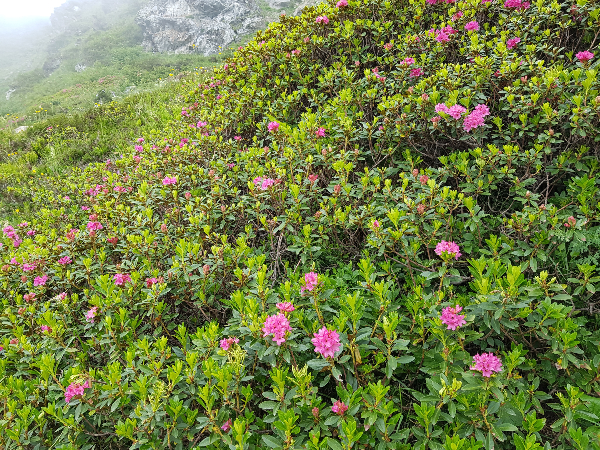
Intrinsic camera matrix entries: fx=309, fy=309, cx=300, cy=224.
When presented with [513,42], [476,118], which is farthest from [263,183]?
[513,42]

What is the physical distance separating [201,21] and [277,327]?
77400mm

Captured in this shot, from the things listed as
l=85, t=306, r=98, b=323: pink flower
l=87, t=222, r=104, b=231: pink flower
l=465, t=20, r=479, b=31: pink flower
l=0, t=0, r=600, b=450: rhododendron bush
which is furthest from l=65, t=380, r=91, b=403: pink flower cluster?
l=465, t=20, r=479, b=31: pink flower

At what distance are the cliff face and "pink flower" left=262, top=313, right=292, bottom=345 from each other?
6062 cm

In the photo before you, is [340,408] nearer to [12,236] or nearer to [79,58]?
[12,236]

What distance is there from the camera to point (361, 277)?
8.17 feet

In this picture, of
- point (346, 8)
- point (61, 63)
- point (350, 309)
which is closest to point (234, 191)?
point (350, 309)

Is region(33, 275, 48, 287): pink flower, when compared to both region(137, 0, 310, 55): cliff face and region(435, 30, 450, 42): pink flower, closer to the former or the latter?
region(435, 30, 450, 42): pink flower

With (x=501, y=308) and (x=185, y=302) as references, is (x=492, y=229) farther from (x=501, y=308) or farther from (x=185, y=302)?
(x=185, y=302)

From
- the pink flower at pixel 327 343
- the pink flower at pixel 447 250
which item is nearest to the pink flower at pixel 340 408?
the pink flower at pixel 327 343

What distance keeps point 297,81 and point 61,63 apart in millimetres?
72958

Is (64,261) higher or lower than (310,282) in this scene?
lower

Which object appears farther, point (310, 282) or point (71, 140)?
point (71, 140)

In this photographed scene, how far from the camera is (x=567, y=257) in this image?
221 cm

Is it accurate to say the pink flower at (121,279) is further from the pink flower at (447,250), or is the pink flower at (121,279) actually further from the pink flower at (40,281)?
the pink flower at (447,250)
